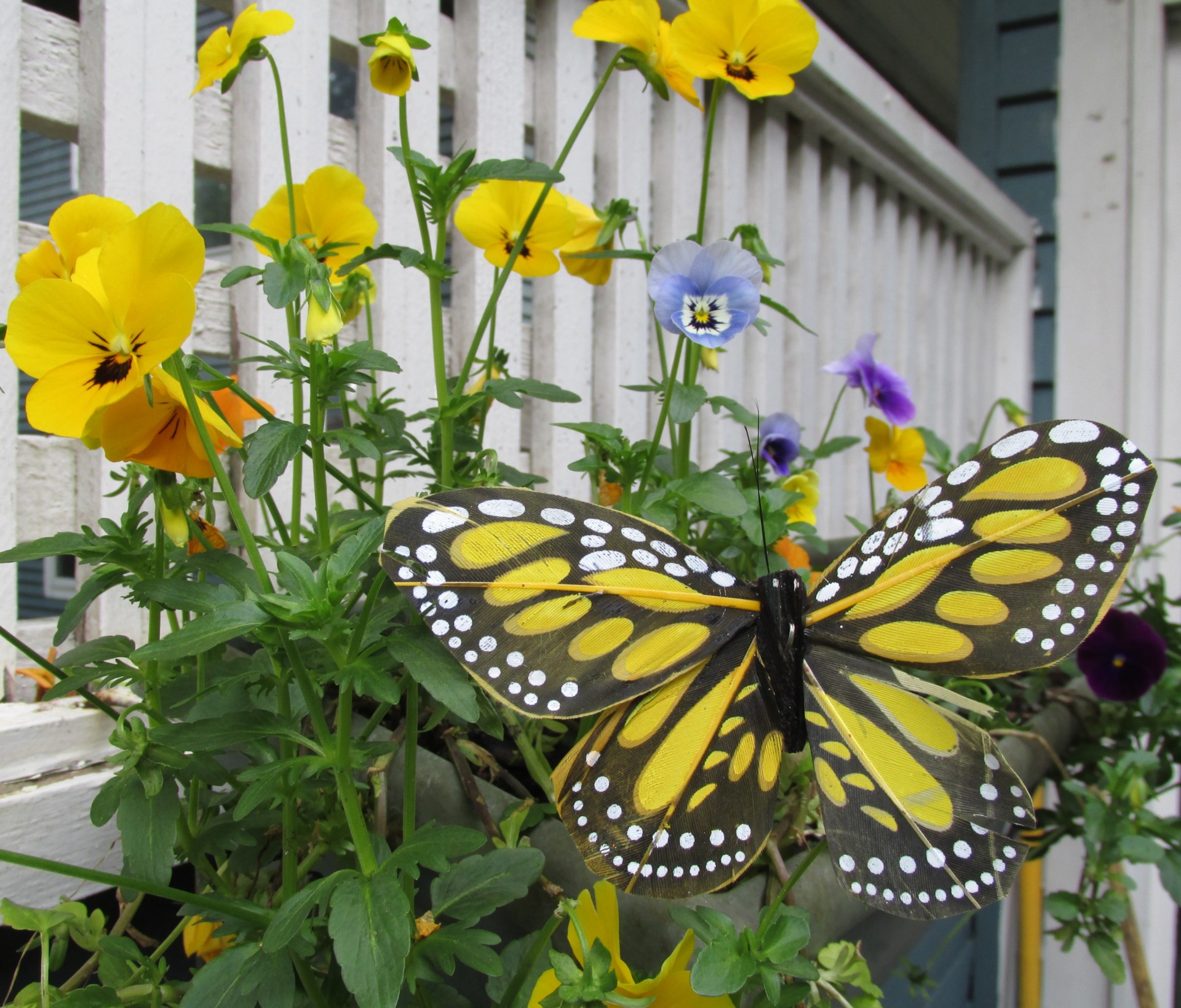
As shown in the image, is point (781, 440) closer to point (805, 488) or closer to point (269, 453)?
point (805, 488)

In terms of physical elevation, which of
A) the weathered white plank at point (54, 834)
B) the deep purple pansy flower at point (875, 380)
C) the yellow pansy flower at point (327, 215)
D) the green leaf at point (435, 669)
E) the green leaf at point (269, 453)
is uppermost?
the yellow pansy flower at point (327, 215)

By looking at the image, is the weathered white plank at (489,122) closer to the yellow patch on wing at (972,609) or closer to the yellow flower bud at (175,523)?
the yellow flower bud at (175,523)

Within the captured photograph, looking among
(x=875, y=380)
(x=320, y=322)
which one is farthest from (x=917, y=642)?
(x=875, y=380)

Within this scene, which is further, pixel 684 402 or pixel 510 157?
pixel 510 157

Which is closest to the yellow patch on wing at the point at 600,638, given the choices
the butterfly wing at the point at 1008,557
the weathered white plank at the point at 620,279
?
the butterfly wing at the point at 1008,557

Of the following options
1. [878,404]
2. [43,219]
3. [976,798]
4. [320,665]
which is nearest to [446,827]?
[320,665]

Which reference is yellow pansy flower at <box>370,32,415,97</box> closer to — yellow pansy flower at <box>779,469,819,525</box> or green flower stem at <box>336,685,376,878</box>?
→ green flower stem at <box>336,685,376,878</box>

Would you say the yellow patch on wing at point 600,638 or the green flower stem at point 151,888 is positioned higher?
the yellow patch on wing at point 600,638
